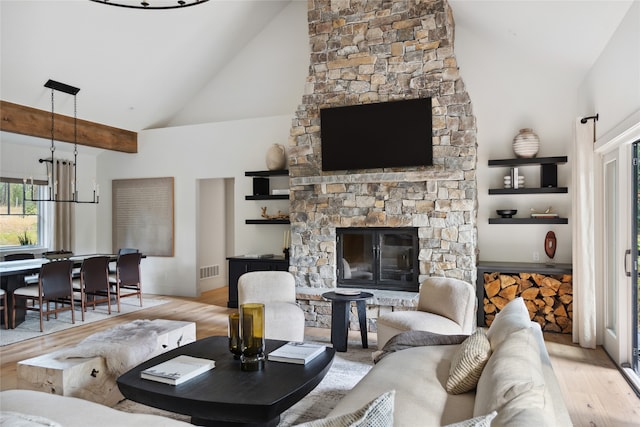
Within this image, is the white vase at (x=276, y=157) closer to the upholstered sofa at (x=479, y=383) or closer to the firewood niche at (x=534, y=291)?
the firewood niche at (x=534, y=291)

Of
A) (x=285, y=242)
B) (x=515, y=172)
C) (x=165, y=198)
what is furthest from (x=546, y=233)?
(x=165, y=198)

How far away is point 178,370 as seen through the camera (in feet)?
7.88

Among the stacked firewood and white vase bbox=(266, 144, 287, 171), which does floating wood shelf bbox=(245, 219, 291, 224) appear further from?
the stacked firewood

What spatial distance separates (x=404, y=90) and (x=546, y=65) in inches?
67.4

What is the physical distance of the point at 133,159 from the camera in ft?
25.7

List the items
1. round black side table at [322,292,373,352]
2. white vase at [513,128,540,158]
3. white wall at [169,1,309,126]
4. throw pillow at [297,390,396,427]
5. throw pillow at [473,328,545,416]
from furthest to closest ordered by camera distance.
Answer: white wall at [169,1,309,126], white vase at [513,128,540,158], round black side table at [322,292,373,352], throw pillow at [473,328,545,416], throw pillow at [297,390,396,427]

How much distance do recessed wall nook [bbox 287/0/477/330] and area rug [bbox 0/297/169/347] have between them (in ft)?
8.38

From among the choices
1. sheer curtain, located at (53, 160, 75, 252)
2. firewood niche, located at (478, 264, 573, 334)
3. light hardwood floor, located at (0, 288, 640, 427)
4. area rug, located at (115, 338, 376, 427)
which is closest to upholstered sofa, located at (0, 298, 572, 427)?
area rug, located at (115, 338, 376, 427)

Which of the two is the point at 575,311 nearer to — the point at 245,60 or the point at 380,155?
Answer: the point at 380,155

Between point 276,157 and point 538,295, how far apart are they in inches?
150

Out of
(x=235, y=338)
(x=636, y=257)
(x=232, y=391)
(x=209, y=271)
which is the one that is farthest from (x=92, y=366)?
(x=209, y=271)

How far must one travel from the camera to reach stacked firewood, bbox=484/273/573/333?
4.94 metres

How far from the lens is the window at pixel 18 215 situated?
23.0 feet

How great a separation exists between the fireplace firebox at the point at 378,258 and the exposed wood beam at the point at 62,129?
4.24m
